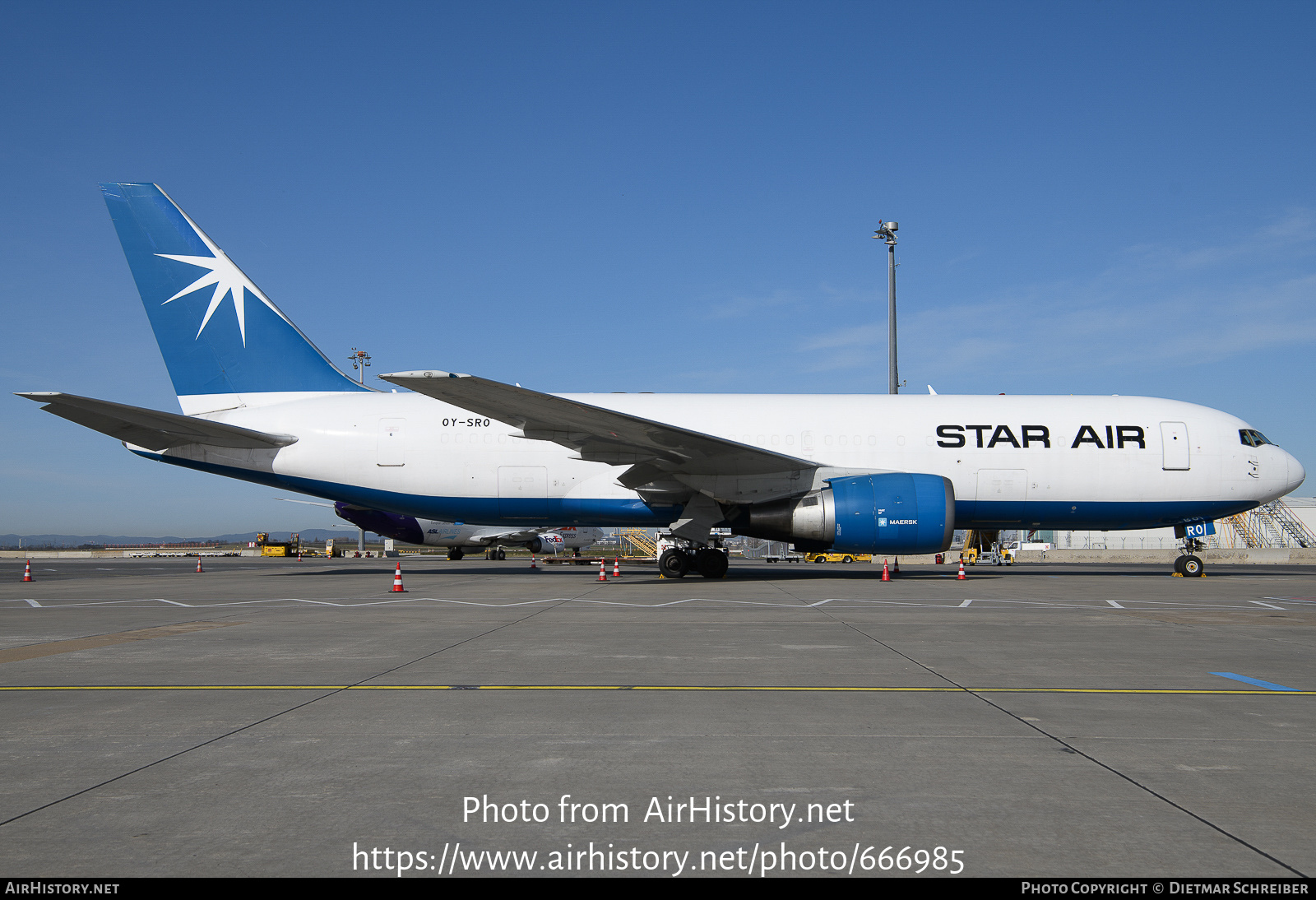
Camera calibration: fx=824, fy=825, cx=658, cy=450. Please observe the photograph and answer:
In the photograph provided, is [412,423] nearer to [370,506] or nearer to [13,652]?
[370,506]

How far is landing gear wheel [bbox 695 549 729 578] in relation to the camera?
18.5 m

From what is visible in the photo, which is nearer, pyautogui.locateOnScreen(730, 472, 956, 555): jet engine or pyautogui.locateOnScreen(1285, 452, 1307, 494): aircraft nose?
pyautogui.locateOnScreen(730, 472, 956, 555): jet engine

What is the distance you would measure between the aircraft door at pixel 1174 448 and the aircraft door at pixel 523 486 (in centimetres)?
1418

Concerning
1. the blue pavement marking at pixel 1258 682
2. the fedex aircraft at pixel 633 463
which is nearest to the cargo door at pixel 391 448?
the fedex aircraft at pixel 633 463

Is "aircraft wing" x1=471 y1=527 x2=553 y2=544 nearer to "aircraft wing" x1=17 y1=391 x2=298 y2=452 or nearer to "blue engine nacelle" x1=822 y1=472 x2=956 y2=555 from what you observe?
"aircraft wing" x1=17 y1=391 x2=298 y2=452

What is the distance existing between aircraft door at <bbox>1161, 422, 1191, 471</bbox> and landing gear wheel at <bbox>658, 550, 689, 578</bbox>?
11.1m

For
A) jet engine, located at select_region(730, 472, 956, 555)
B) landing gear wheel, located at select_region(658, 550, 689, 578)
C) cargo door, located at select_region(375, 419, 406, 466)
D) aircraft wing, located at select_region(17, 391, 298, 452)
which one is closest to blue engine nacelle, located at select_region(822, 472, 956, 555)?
jet engine, located at select_region(730, 472, 956, 555)

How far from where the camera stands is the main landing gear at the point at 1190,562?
19.7m

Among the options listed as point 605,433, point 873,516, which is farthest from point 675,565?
point 873,516

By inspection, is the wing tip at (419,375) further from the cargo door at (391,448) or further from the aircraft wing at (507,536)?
the aircraft wing at (507,536)

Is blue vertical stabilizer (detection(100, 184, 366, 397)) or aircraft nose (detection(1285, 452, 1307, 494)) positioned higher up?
blue vertical stabilizer (detection(100, 184, 366, 397))
